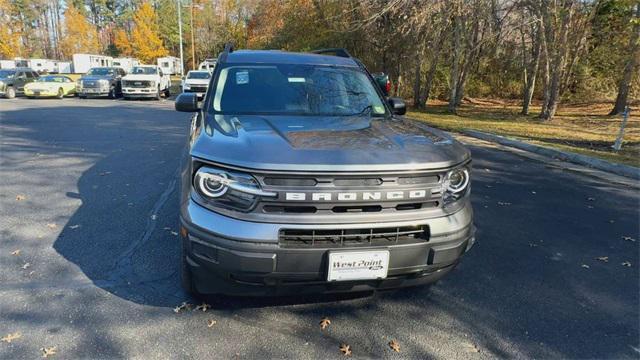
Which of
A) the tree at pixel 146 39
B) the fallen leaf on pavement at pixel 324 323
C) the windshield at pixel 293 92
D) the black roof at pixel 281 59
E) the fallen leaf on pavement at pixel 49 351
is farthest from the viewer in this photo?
the tree at pixel 146 39

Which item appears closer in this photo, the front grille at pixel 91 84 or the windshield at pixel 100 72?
the front grille at pixel 91 84

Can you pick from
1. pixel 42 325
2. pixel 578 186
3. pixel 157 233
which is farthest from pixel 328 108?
pixel 578 186

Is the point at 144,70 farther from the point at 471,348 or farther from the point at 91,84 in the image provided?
the point at 471,348

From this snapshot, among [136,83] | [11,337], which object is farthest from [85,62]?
[11,337]

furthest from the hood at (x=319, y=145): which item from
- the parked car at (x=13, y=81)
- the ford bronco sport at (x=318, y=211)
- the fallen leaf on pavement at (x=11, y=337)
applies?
the parked car at (x=13, y=81)

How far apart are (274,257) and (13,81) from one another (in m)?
26.4

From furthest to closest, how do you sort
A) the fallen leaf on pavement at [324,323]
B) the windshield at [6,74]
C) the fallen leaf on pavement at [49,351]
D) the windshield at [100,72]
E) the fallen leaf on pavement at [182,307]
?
the windshield at [100,72] < the windshield at [6,74] < the fallen leaf on pavement at [182,307] < the fallen leaf on pavement at [324,323] < the fallen leaf on pavement at [49,351]

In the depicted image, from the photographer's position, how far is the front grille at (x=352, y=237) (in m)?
2.35

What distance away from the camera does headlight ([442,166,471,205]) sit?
267cm

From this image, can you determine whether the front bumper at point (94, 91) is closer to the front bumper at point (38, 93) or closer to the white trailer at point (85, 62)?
the front bumper at point (38, 93)

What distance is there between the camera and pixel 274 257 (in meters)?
2.31

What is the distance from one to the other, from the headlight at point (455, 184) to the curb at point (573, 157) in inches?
255

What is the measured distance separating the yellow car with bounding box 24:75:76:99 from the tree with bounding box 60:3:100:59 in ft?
127

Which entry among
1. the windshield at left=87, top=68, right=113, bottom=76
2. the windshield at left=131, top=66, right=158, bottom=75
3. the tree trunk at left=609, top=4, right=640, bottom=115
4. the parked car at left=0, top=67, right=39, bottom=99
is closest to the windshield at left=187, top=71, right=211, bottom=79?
the windshield at left=131, top=66, right=158, bottom=75
